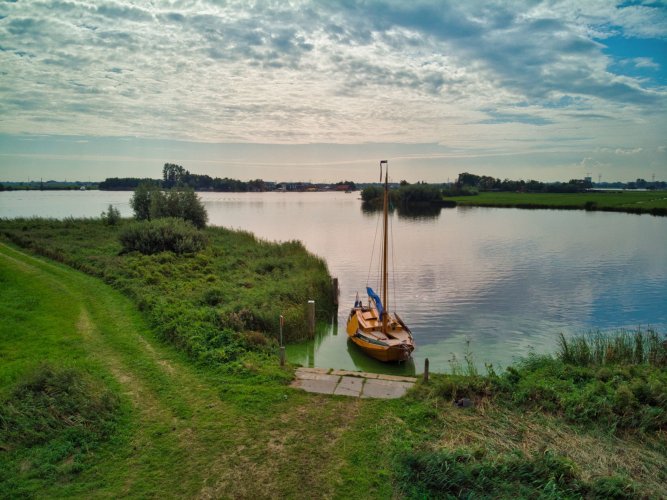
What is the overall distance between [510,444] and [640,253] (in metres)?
38.7

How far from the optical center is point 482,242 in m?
46.7

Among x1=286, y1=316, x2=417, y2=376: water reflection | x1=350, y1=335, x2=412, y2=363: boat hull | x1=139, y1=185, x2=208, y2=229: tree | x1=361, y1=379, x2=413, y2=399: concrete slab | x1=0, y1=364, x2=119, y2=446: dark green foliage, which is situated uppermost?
x1=139, y1=185, x2=208, y2=229: tree

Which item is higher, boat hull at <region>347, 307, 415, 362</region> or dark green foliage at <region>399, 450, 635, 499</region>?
dark green foliage at <region>399, 450, 635, 499</region>

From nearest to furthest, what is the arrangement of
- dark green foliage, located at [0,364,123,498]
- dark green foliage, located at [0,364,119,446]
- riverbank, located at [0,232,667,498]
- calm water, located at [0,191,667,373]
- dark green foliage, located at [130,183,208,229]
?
riverbank, located at [0,232,667,498]
dark green foliage, located at [0,364,123,498]
dark green foliage, located at [0,364,119,446]
calm water, located at [0,191,667,373]
dark green foliage, located at [130,183,208,229]

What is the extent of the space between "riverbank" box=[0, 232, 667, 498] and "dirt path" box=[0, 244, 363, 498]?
32 mm

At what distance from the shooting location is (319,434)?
867 centimetres

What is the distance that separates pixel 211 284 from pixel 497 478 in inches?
628

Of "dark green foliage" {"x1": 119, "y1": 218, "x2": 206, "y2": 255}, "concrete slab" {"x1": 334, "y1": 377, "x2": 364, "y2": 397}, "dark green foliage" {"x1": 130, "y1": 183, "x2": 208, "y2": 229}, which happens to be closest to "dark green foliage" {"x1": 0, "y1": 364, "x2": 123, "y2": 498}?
"concrete slab" {"x1": 334, "y1": 377, "x2": 364, "y2": 397}

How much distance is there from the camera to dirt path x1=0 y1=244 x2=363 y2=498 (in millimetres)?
7191

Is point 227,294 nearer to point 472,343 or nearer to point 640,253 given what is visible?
point 472,343

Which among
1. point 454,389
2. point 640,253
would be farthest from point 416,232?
point 454,389

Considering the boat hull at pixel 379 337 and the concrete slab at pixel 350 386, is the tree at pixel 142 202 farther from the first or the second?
the concrete slab at pixel 350 386

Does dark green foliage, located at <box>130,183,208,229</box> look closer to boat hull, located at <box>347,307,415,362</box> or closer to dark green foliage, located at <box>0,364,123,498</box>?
boat hull, located at <box>347,307,415,362</box>

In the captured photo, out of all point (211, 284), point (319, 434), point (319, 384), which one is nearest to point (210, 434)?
point (319, 434)
